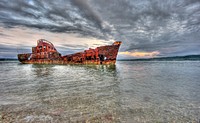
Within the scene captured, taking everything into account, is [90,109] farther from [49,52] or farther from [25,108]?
[49,52]

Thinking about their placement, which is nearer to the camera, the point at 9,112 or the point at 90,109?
the point at 9,112

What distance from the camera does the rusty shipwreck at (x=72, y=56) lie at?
37188 millimetres

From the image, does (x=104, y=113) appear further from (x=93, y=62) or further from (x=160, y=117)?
(x=93, y=62)

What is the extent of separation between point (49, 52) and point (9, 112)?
48795 millimetres

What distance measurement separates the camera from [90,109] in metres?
4.11

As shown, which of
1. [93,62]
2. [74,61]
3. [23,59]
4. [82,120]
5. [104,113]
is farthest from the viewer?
[23,59]

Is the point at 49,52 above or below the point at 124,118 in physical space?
above

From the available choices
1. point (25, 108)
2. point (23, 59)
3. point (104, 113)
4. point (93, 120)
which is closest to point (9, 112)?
point (25, 108)

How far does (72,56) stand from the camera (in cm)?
4262

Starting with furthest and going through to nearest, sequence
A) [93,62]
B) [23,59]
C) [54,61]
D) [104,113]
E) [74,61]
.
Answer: [23,59], [54,61], [74,61], [93,62], [104,113]

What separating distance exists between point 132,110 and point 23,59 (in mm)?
68610

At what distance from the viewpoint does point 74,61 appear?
4222 centimetres

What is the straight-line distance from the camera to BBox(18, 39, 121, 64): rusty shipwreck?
37188 mm

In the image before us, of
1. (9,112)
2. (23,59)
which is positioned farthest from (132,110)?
(23,59)
